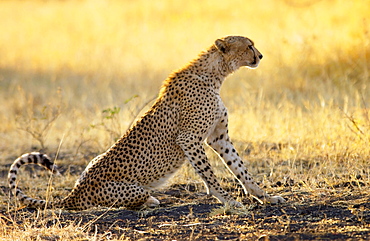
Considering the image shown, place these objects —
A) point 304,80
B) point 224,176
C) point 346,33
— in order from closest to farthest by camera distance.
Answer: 1. point 224,176
2. point 304,80
3. point 346,33

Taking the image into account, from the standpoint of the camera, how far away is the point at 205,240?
357cm

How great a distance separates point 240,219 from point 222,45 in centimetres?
149

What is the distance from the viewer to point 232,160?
4.73 metres

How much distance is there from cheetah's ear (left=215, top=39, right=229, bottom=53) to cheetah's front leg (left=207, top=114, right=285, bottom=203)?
550 mm

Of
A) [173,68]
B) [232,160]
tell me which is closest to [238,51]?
[232,160]

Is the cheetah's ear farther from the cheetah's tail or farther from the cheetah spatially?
the cheetah's tail

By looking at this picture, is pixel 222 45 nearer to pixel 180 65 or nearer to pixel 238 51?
pixel 238 51

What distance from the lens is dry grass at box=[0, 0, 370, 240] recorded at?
571cm

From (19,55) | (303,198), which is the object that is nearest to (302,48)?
(303,198)

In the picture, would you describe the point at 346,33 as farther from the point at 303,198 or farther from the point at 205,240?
the point at 205,240

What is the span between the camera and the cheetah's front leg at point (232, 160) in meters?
4.61

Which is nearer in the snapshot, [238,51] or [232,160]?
[232,160]

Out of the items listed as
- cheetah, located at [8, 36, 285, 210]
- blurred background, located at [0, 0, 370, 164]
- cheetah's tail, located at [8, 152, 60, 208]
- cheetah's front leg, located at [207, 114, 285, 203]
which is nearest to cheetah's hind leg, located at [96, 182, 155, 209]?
cheetah, located at [8, 36, 285, 210]

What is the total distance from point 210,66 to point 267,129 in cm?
186
